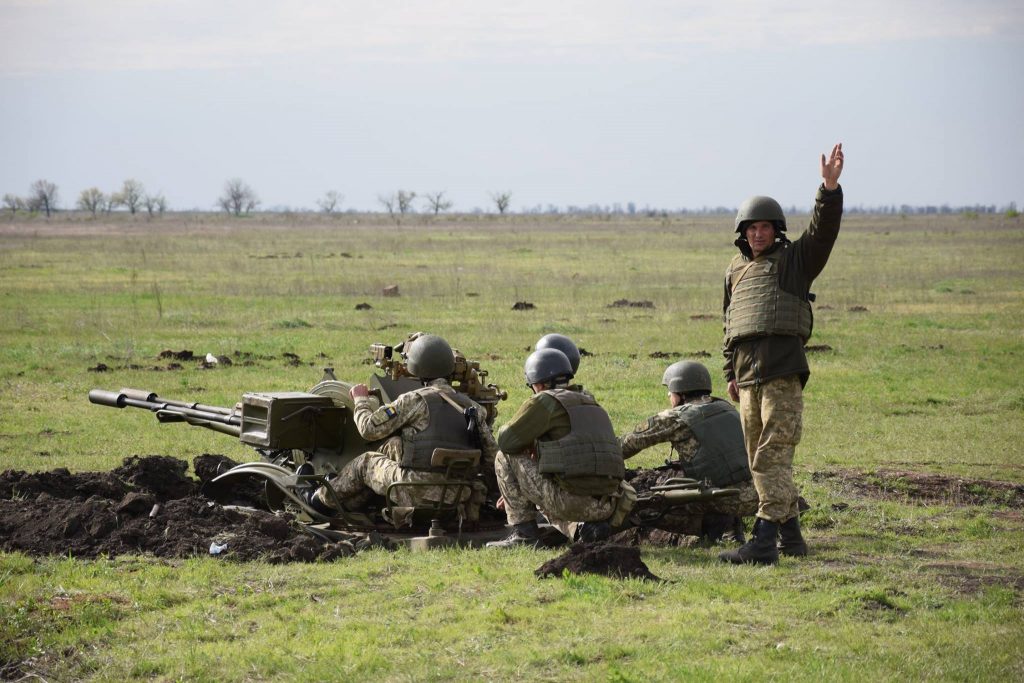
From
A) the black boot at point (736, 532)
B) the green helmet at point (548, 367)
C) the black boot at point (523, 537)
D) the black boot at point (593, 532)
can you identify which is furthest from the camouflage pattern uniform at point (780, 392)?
the black boot at point (523, 537)

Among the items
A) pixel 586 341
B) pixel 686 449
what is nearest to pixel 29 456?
pixel 686 449

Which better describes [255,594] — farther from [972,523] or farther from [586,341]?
[586,341]

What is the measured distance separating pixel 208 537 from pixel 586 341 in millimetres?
16085

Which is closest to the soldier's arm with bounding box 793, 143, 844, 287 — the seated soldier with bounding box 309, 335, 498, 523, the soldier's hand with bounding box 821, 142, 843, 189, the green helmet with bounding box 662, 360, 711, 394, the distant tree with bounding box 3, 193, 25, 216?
the soldier's hand with bounding box 821, 142, 843, 189

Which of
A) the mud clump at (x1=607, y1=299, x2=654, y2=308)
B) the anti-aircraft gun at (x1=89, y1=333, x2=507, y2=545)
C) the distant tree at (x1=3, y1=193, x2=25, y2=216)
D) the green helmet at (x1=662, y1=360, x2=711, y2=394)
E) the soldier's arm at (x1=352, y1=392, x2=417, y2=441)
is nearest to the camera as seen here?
the soldier's arm at (x1=352, y1=392, x2=417, y2=441)

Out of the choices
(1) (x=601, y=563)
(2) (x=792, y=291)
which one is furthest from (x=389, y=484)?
(2) (x=792, y=291)

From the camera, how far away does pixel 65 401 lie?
711 inches

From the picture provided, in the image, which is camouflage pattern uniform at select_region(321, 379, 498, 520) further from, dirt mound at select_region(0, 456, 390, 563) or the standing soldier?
the standing soldier

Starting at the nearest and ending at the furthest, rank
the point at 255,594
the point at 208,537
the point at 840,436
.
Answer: the point at 255,594 < the point at 208,537 < the point at 840,436

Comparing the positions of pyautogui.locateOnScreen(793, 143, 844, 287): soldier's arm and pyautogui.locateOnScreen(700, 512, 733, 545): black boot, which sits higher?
pyautogui.locateOnScreen(793, 143, 844, 287): soldier's arm

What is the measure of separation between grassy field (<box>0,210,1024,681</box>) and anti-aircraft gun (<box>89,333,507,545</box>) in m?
1.04

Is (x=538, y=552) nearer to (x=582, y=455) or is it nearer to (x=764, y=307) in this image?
(x=582, y=455)

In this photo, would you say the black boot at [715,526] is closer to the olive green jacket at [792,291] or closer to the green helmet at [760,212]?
the olive green jacket at [792,291]

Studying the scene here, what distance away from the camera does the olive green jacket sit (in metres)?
8.95
